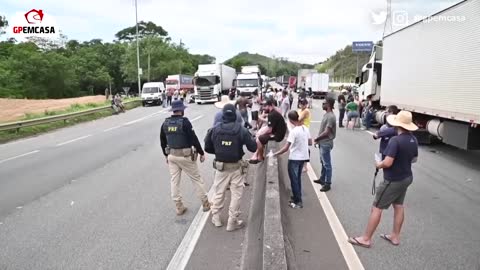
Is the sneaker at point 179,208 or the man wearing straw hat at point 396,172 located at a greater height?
the man wearing straw hat at point 396,172

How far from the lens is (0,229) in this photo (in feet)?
19.2

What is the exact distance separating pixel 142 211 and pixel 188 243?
1.62 metres

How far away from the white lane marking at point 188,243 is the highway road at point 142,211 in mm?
89

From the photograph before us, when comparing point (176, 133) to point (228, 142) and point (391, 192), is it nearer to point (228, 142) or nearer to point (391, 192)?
point (228, 142)

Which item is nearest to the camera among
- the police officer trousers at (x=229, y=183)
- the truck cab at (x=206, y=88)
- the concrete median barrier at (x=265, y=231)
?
the concrete median barrier at (x=265, y=231)

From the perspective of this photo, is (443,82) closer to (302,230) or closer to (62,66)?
(302,230)

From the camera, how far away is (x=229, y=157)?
5.62m

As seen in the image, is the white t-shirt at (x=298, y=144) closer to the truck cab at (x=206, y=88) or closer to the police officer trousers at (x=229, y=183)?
the police officer trousers at (x=229, y=183)

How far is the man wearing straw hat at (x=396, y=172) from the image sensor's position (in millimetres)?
4953

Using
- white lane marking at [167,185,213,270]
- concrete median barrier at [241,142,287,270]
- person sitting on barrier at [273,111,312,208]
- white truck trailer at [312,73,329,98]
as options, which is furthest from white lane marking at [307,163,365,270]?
white truck trailer at [312,73,329,98]

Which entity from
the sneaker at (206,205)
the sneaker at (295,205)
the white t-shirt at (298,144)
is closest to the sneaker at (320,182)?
the sneaker at (295,205)

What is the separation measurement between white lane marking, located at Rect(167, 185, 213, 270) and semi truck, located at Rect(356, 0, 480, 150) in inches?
272

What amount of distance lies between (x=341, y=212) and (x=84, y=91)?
81106mm

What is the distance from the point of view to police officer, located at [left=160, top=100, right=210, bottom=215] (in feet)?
20.4
